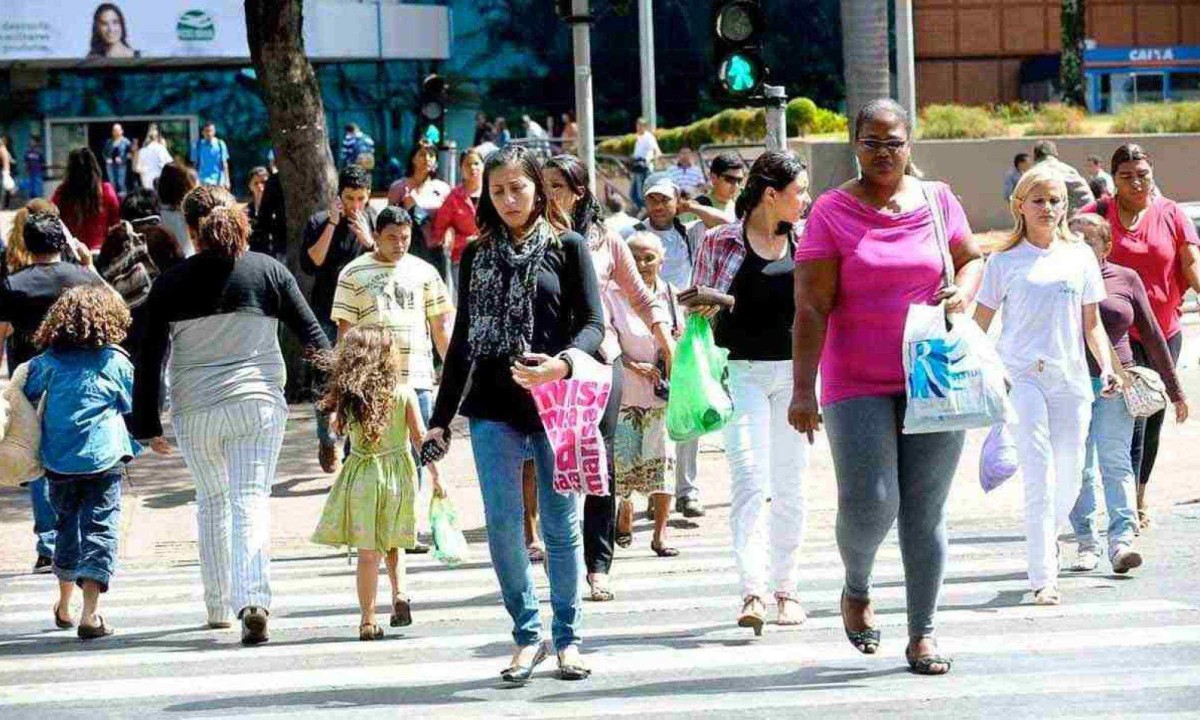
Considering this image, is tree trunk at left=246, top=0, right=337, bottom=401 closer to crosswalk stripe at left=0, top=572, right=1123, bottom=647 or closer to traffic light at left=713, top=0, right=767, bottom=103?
traffic light at left=713, top=0, right=767, bottom=103

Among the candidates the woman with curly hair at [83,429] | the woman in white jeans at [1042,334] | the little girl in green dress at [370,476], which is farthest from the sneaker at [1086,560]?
the woman with curly hair at [83,429]

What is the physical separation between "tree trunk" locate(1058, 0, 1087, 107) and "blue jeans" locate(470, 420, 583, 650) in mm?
33627

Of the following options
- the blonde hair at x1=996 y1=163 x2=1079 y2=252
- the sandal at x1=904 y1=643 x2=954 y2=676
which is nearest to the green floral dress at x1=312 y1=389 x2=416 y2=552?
the sandal at x1=904 y1=643 x2=954 y2=676

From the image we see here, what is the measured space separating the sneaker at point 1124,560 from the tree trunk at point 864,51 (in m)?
7.27

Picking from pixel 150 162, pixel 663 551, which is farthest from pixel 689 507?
pixel 150 162

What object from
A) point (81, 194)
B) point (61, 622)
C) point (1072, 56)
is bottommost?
point (61, 622)

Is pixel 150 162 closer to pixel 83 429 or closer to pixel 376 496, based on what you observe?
pixel 83 429

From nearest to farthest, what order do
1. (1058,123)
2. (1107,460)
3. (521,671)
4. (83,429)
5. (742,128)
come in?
1. (521,671)
2. (83,429)
3. (1107,460)
4. (1058,123)
5. (742,128)

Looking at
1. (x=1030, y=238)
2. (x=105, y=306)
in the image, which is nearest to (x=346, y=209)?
(x=105, y=306)

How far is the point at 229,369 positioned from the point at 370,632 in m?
1.17

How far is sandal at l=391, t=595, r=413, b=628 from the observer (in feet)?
28.1

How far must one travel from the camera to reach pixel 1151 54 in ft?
179

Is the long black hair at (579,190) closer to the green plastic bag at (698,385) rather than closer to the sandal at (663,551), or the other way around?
the green plastic bag at (698,385)

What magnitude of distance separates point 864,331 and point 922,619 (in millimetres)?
987
